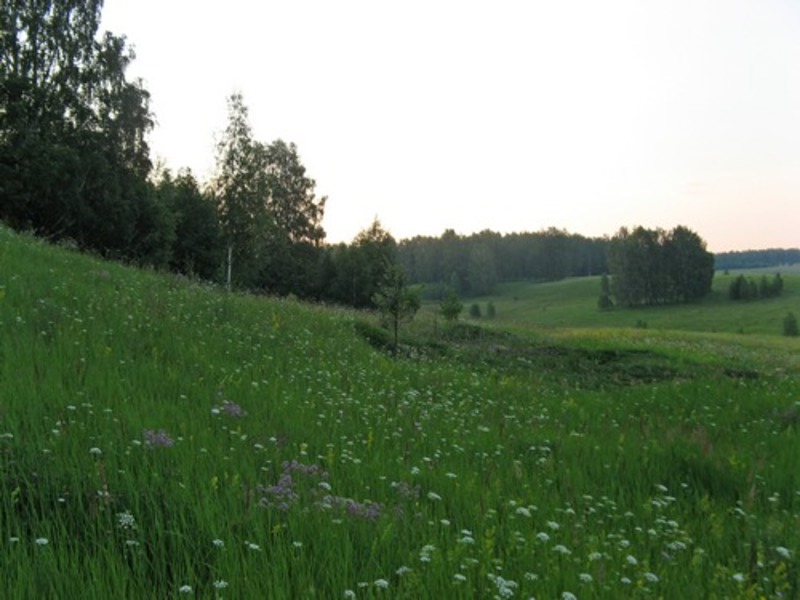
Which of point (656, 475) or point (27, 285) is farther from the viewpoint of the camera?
point (27, 285)

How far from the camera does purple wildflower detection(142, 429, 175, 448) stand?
13.5 ft

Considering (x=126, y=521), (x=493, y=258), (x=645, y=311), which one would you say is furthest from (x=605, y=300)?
(x=126, y=521)

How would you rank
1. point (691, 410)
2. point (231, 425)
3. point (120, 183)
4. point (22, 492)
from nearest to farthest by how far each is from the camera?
point (22, 492), point (231, 425), point (691, 410), point (120, 183)

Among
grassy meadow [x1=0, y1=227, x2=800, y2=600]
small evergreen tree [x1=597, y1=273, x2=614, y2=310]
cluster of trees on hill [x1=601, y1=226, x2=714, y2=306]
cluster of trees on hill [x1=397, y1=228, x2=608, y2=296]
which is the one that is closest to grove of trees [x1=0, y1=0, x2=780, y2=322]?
grassy meadow [x1=0, y1=227, x2=800, y2=600]

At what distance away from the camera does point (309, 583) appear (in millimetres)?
2787

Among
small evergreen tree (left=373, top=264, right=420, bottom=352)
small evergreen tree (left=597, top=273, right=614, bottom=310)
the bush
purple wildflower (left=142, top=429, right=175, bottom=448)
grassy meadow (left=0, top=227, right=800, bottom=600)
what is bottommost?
the bush

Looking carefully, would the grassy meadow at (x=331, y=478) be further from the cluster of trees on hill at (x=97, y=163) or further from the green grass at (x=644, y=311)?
the green grass at (x=644, y=311)

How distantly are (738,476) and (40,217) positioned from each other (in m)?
38.5

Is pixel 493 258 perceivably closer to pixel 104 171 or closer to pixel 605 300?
pixel 605 300

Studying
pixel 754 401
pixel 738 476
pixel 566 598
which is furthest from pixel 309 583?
pixel 754 401

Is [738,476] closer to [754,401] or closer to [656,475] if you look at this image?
[656,475]

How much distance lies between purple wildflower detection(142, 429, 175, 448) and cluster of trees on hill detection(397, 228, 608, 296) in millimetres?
149696

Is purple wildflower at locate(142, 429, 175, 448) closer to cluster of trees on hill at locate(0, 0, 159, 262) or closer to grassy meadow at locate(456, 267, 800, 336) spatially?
cluster of trees on hill at locate(0, 0, 159, 262)

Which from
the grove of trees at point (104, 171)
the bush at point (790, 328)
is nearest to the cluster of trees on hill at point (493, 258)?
the bush at point (790, 328)
